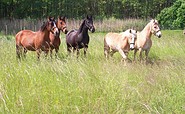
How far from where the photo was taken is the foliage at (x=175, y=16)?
20.5 metres

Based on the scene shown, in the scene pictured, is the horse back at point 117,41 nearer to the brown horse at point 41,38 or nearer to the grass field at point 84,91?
the brown horse at point 41,38

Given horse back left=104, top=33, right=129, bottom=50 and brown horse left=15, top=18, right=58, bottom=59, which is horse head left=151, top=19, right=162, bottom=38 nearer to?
horse back left=104, top=33, right=129, bottom=50

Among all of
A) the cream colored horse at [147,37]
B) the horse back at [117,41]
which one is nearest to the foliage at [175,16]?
the cream colored horse at [147,37]

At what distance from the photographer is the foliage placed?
20.5 m

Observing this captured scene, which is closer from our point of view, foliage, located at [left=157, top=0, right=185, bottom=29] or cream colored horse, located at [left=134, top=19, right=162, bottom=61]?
cream colored horse, located at [left=134, top=19, right=162, bottom=61]

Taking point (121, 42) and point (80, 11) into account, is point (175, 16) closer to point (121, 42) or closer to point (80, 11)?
point (80, 11)

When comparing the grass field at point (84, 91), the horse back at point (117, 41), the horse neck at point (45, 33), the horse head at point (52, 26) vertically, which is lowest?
the grass field at point (84, 91)

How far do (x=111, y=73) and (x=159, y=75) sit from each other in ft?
3.36

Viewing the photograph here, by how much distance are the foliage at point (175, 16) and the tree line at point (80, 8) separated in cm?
822

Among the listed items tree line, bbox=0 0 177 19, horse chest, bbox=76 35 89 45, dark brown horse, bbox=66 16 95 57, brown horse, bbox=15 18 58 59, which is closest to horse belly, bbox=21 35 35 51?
brown horse, bbox=15 18 58 59

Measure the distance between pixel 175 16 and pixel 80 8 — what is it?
14.5 meters

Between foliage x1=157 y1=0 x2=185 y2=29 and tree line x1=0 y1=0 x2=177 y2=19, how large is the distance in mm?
8221

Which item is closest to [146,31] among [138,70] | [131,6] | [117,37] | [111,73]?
[117,37]

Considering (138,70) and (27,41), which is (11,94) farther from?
(27,41)
